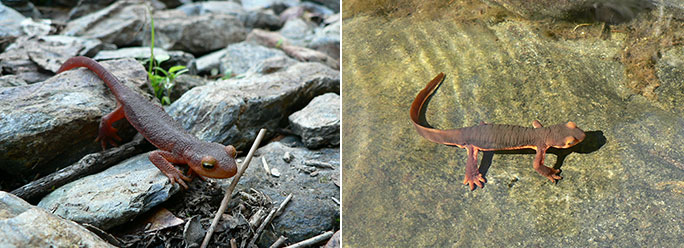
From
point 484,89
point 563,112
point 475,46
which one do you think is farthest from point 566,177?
point 475,46

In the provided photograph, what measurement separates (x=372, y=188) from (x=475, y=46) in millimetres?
830

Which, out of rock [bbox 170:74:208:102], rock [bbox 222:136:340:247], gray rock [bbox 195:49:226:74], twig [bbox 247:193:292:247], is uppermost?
rock [bbox 170:74:208:102]

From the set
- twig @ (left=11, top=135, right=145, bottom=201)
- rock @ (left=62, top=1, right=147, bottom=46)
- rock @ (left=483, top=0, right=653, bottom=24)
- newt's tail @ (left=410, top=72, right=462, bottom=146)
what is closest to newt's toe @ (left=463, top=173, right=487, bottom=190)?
newt's tail @ (left=410, top=72, right=462, bottom=146)

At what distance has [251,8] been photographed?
9203 mm

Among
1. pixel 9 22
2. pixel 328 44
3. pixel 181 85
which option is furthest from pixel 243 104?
pixel 9 22

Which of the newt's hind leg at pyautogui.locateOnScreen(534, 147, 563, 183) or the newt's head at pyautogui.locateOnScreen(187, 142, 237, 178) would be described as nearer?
the newt's hind leg at pyautogui.locateOnScreen(534, 147, 563, 183)

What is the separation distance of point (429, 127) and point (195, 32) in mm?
5485

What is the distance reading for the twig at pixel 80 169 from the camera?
296 centimetres

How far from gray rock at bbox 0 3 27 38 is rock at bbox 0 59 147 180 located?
2274 mm

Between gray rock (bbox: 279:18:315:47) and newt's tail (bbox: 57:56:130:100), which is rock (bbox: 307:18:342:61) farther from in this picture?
newt's tail (bbox: 57:56:130:100)

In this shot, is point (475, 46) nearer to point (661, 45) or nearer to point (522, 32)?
point (522, 32)

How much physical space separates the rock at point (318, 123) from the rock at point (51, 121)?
137 cm

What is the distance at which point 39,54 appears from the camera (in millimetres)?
4559

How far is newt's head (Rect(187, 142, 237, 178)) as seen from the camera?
304 centimetres
